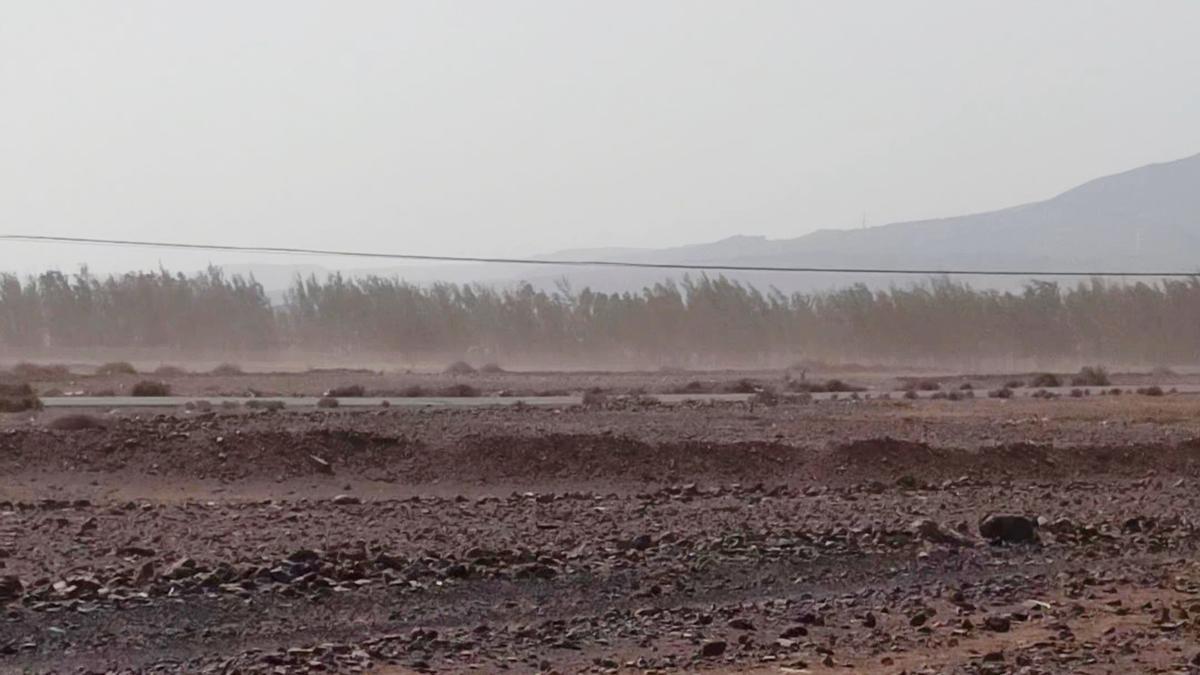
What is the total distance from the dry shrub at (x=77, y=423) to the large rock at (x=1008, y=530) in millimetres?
13565

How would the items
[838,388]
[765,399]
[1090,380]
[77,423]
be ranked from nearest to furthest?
[77,423] → [765,399] → [838,388] → [1090,380]

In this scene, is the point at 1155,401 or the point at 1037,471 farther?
the point at 1155,401

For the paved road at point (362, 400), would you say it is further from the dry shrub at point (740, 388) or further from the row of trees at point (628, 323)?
the row of trees at point (628, 323)

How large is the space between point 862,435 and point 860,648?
14892 millimetres

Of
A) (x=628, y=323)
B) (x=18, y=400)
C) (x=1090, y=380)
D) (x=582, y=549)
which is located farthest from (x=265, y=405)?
(x=628, y=323)

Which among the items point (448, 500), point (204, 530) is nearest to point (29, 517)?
point (204, 530)

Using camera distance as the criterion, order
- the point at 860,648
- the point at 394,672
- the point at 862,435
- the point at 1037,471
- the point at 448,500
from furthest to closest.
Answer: the point at 862,435 → the point at 1037,471 → the point at 448,500 → the point at 860,648 → the point at 394,672

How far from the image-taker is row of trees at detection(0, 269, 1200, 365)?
71375mm

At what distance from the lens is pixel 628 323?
241 ft

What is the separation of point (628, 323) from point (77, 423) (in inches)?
2003

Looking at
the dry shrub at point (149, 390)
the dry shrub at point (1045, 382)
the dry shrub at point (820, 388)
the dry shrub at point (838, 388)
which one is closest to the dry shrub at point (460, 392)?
the dry shrub at point (149, 390)

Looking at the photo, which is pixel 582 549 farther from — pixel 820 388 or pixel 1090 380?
pixel 1090 380

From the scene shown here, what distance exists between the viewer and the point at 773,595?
1214 centimetres

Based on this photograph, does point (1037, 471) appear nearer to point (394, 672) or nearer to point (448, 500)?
point (448, 500)
